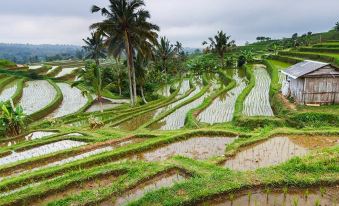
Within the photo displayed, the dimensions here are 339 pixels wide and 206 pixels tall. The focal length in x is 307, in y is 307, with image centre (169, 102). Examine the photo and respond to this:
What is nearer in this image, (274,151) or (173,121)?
(274,151)

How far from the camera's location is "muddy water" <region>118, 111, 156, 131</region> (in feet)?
56.4

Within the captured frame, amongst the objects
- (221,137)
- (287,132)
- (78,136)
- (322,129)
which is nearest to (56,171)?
(78,136)

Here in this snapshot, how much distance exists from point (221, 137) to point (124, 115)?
30.2 feet

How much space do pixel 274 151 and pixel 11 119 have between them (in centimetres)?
1364

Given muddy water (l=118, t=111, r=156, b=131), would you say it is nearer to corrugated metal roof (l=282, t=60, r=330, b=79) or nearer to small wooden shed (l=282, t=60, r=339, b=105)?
corrugated metal roof (l=282, t=60, r=330, b=79)

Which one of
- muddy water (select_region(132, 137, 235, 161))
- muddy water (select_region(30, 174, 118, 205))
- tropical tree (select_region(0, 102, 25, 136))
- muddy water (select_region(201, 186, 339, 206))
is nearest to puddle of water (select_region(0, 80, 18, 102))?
tropical tree (select_region(0, 102, 25, 136))

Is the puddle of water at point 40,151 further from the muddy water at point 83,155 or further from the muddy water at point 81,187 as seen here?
the muddy water at point 81,187

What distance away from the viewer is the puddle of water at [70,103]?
78.8ft

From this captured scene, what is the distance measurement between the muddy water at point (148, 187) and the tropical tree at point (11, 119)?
11.3 meters

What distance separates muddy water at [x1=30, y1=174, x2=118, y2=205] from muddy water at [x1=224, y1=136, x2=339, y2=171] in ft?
11.2

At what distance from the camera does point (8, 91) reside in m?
31.0

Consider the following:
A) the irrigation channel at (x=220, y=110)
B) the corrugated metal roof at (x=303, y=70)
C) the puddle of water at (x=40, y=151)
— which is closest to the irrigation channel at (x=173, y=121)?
the irrigation channel at (x=220, y=110)

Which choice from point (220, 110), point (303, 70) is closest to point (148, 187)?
point (220, 110)

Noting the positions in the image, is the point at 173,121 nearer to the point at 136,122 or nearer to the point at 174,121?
the point at 174,121
